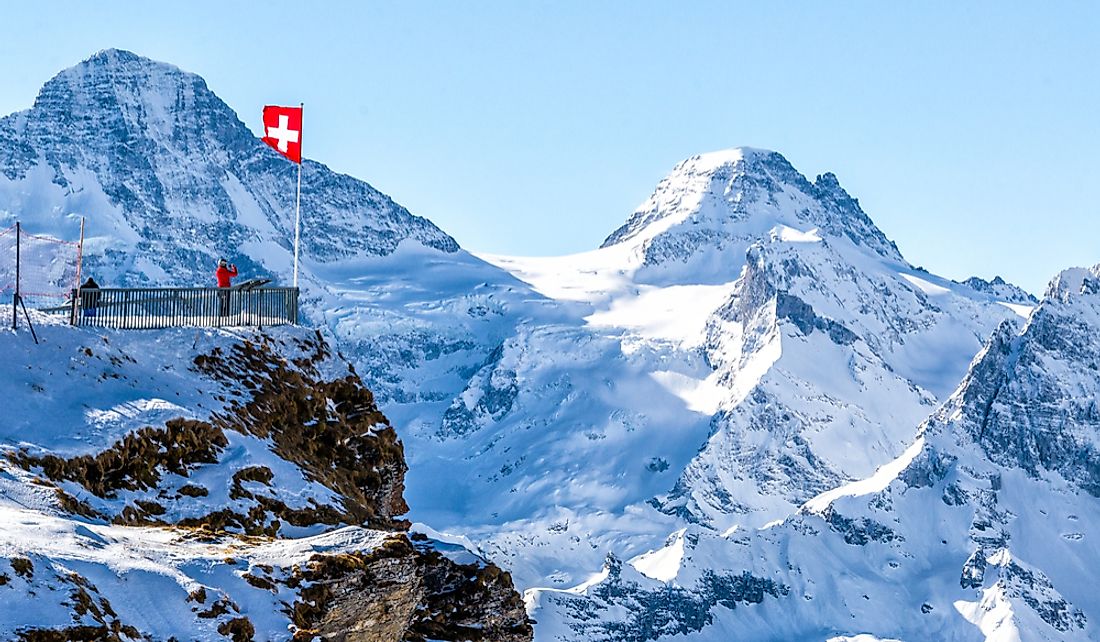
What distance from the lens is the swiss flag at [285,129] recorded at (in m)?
60.9

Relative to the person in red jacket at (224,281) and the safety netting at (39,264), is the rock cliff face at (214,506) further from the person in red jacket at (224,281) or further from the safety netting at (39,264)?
the safety netting at (39,264)

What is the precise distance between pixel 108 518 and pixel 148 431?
3.41 meters

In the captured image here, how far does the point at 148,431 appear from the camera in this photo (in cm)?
4203

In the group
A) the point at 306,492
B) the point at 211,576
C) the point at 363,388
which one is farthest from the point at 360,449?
the point at 211,576

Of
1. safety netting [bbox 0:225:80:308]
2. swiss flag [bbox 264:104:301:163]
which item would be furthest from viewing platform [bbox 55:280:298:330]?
swiss flag [bbox 264:104:301:163]

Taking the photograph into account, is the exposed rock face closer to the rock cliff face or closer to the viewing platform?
the rock cliff face

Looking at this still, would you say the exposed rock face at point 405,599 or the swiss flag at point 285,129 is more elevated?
the swiss flag at point 285,129

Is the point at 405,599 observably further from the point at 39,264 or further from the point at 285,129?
the point at 39,264

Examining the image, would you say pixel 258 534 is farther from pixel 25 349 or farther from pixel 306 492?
pixel 25 349

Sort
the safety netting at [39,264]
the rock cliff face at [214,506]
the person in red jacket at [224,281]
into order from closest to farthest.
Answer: the rock cliff face at [214,506], the safety netting at [39,264], the person in red jacket at [224,281]

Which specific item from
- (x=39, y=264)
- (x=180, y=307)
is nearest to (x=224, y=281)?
(x=180, y=307)

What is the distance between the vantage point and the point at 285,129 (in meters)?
61.1

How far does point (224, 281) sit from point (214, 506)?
16.2 m

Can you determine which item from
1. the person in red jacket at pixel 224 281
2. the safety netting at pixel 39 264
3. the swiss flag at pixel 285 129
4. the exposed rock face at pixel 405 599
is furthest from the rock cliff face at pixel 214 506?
the swiss flag at pixel 285 129
